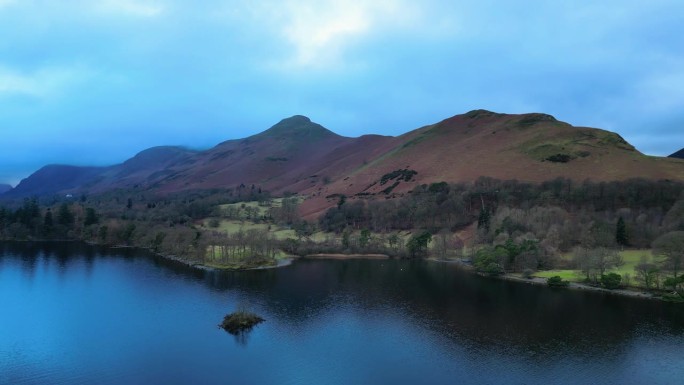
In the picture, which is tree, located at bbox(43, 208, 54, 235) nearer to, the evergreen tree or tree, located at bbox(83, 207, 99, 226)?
tree, located at bbox(83, 207, 99, 226)

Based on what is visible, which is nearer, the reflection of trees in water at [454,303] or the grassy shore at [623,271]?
the reflection of trees in water at [454,303]

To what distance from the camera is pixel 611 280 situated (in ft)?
264

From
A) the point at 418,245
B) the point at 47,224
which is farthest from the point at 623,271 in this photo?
the point at 47,224

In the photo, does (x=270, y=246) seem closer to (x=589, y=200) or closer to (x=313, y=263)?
(x=313, y=263)

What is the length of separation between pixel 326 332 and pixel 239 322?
428 inches

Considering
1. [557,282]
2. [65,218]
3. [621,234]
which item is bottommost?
[557,282]

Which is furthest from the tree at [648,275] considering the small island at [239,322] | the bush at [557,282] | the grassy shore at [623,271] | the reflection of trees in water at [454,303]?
the small island at [239,322]

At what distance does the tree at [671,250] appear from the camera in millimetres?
78062

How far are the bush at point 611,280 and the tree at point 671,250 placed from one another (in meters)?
7.82

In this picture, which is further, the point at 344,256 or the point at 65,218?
the point at 65,218

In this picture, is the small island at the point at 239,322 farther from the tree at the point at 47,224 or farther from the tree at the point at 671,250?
the tree at the point at 47,224

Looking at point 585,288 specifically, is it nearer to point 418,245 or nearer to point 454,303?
point 454,303

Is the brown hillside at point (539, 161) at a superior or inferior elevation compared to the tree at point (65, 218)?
superior

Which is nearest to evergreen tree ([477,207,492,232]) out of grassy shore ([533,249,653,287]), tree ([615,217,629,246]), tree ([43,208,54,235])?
Answer: tree ([615,217,629,246])
